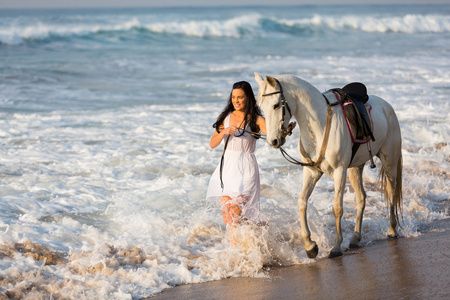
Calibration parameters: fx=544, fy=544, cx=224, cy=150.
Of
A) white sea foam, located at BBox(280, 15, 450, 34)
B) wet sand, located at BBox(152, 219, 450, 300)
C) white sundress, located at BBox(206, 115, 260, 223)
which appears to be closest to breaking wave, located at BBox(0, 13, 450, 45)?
white sea foam, located at BBox(280, 15, 450, 34)

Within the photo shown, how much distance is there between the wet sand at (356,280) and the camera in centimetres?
403

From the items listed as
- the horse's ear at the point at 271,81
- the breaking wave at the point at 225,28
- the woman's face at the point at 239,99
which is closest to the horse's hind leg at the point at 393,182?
the woman's face at the point at 239,99

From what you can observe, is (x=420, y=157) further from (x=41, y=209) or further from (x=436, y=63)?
(x=436, y=63)

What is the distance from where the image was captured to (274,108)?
4.41 meters

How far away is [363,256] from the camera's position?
5.02 metres

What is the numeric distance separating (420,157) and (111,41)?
111ft

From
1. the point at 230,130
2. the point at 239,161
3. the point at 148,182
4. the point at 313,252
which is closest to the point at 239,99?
the point at 230,130

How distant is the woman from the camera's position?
4.95 m

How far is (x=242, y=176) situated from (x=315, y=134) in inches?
30.1

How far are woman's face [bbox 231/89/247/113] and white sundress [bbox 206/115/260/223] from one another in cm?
17

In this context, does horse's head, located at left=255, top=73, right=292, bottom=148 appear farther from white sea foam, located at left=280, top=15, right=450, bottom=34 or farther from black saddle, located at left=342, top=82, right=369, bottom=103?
white sea foam, located at left=280, top=15, right=450, bottom=34

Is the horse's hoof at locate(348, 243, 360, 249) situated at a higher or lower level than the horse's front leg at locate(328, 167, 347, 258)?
lower

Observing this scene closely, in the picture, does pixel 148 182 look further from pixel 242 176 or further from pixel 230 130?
pixel 230 130

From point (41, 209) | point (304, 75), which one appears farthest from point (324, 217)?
point (304, 75)
